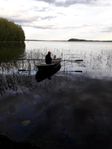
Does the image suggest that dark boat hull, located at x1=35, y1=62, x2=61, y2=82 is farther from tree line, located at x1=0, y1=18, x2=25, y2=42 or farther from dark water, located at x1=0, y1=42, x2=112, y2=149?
tree line, located at x1=0, y1=18, x2=25, y2=42

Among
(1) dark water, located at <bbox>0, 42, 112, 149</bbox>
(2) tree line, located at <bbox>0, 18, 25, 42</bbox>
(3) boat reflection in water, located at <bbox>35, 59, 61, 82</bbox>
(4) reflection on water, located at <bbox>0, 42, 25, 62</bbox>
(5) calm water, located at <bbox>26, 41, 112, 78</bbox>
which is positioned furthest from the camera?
(2) tree line, located at <bbox>0, 18, 25, 42</bbox>

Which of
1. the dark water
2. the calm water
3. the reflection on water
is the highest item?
the reflection on water

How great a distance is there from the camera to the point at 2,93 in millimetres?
16484

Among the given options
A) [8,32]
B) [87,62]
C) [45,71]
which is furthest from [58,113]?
[8,32]

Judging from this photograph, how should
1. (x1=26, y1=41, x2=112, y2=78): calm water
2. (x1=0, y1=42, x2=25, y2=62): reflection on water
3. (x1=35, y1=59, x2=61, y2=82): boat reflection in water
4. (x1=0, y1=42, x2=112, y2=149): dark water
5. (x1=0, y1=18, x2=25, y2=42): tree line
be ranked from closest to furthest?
(x1=0, y1=42, x2=112, y2=149): dark water < (x1=35, y1=59, x2=61, y2=82): boat reflection in water < (x1=26, y1=41, x2=112, y2=78): calm water < (x1=0, y1=42, x2=25, y2=62): reflection on water < (x1=0, y1=18, x2=25, y2=42): tree line

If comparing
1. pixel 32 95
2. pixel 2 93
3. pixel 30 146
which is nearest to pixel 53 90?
pixel 32 95

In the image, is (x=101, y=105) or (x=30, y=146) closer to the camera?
(x=30, y=146)

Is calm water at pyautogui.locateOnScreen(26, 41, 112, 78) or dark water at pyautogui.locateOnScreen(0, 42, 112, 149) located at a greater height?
calm water at pyautogui.locateOnScreen(26, 41, 112, 78)

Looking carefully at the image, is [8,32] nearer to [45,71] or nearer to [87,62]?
[87,62]

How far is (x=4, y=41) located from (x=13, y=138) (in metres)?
96.0

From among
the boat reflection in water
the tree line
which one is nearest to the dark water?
the boat reflection in water

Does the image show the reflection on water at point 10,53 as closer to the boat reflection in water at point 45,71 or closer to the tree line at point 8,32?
the boat reflection in water at point 45,71

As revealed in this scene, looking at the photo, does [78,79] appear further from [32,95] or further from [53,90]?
[32,95]

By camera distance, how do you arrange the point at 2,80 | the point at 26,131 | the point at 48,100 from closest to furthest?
the point at 26,131
the point at 48,100
the point at 2,80
